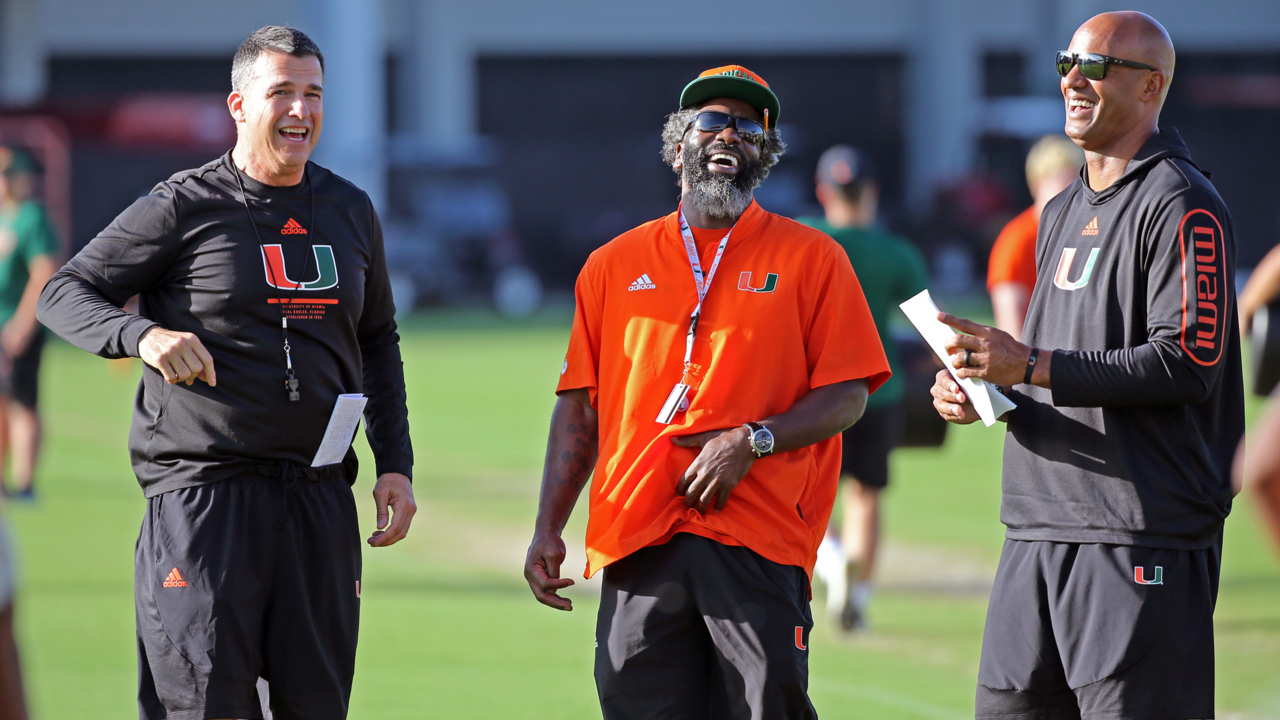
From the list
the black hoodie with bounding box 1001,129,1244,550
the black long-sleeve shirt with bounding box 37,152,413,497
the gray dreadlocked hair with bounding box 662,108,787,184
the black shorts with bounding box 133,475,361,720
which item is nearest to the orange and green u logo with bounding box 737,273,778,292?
the gray dreadlocked hair with bounding box 662,108,787,184

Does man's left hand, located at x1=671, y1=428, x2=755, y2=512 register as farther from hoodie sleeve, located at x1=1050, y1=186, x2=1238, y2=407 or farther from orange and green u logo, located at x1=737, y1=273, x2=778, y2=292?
hoodie sleeve, located at x1=1050, y1=186, x2=1238, y2=407

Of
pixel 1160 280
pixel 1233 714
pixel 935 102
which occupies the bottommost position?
A: pixel 1233 714

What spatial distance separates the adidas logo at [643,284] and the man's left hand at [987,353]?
820 millimetres

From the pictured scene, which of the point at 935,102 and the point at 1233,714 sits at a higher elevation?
the point at 935,102

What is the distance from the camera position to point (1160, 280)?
3.82 meters

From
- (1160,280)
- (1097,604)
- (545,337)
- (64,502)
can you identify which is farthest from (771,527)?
(545,337)

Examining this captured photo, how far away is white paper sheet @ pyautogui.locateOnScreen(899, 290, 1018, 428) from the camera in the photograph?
3988 millimetres

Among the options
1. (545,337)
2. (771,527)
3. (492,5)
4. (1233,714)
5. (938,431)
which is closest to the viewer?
(771,527)

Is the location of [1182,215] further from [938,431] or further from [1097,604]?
[938,431]

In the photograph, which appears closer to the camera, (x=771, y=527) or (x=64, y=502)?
(x=771, y=527)

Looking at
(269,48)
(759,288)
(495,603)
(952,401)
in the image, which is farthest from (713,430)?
(495,603)

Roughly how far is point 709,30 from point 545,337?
71.0 ft

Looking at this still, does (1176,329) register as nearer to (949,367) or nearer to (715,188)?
(949,367)

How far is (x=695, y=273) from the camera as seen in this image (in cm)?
416
